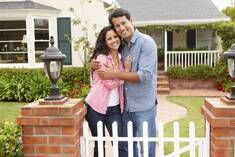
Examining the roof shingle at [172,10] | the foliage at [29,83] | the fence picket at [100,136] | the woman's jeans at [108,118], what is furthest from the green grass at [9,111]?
the roof shingle at [172,10]

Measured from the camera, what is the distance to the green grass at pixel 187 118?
25.9ft

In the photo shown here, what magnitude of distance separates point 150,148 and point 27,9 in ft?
36.9

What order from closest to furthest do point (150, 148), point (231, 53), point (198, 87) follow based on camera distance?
point (231, 53)
point (150, 148)
point (198, 87)

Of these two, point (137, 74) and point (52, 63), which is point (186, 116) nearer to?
point (137, 74)

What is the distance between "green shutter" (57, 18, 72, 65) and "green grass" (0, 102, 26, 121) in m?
3.68

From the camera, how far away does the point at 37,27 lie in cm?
1513

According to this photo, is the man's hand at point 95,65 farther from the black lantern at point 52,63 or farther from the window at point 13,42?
the window at point 13,42

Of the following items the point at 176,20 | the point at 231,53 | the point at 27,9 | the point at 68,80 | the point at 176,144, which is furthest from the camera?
the point at 176,20

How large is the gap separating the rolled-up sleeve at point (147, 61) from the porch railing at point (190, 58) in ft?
37.9

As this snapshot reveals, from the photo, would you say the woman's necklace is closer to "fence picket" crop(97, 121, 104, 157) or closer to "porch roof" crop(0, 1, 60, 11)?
"fence picket" crop(97, 121, 104, 157)

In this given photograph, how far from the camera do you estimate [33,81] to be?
12617 millimetres

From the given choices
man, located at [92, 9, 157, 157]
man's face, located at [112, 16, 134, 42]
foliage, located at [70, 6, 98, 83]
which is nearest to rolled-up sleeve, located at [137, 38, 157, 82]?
man, located at [92, 9, 157, 157]

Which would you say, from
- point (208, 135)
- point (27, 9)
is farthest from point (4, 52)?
point (208, 135)

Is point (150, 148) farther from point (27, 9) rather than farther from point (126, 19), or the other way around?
point (27, 9)
